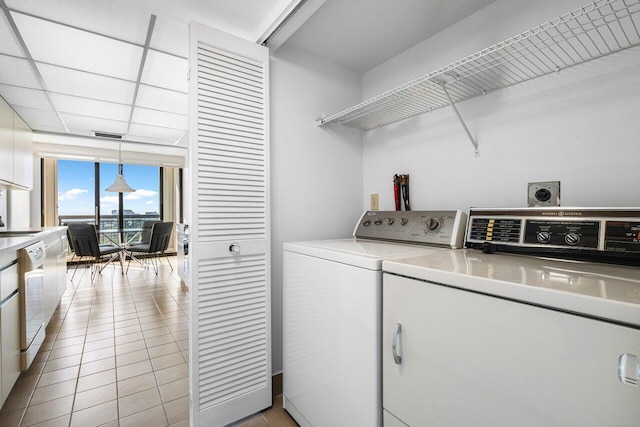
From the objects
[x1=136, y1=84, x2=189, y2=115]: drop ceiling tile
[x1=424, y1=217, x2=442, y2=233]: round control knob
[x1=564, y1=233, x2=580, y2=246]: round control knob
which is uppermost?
[x1=136, y1=84, x2=189, y2=115]: drop ceiling tile

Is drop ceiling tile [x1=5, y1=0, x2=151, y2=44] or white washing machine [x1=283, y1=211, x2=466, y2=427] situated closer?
white washing machine [x1=283, y1=211, x2=466, y2=427]

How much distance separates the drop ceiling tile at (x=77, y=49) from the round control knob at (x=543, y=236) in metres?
2.75

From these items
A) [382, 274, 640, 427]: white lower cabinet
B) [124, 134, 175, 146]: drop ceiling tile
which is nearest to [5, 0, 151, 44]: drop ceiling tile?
[382, 274, 640, 427]: white lower cabinet

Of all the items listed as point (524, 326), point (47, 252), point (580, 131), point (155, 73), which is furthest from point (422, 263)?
point (47, 252)

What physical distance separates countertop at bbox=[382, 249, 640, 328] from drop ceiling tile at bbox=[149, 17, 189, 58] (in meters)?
1.99

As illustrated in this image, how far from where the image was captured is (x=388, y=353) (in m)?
1.00

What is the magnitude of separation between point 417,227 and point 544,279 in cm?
79

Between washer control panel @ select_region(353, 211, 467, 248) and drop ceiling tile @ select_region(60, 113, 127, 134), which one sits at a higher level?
A: drop ceiling tile @ select_region(60, 113, 127, 134)

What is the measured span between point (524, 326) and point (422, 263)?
0.33 m

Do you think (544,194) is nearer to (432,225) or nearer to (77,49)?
(432,225)

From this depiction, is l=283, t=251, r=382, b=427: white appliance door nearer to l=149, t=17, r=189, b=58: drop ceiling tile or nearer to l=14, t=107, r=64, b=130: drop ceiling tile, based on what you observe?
l=149, t=17, r=189, b=58: drop ceiling tile

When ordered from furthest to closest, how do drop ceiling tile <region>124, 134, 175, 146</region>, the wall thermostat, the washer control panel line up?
drop ceiling tile <region>124, 134, 175, 146</region> < the washer control panel < the wall thermostat

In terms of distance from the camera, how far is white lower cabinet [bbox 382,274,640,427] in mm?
568

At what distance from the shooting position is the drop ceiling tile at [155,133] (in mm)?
4199
